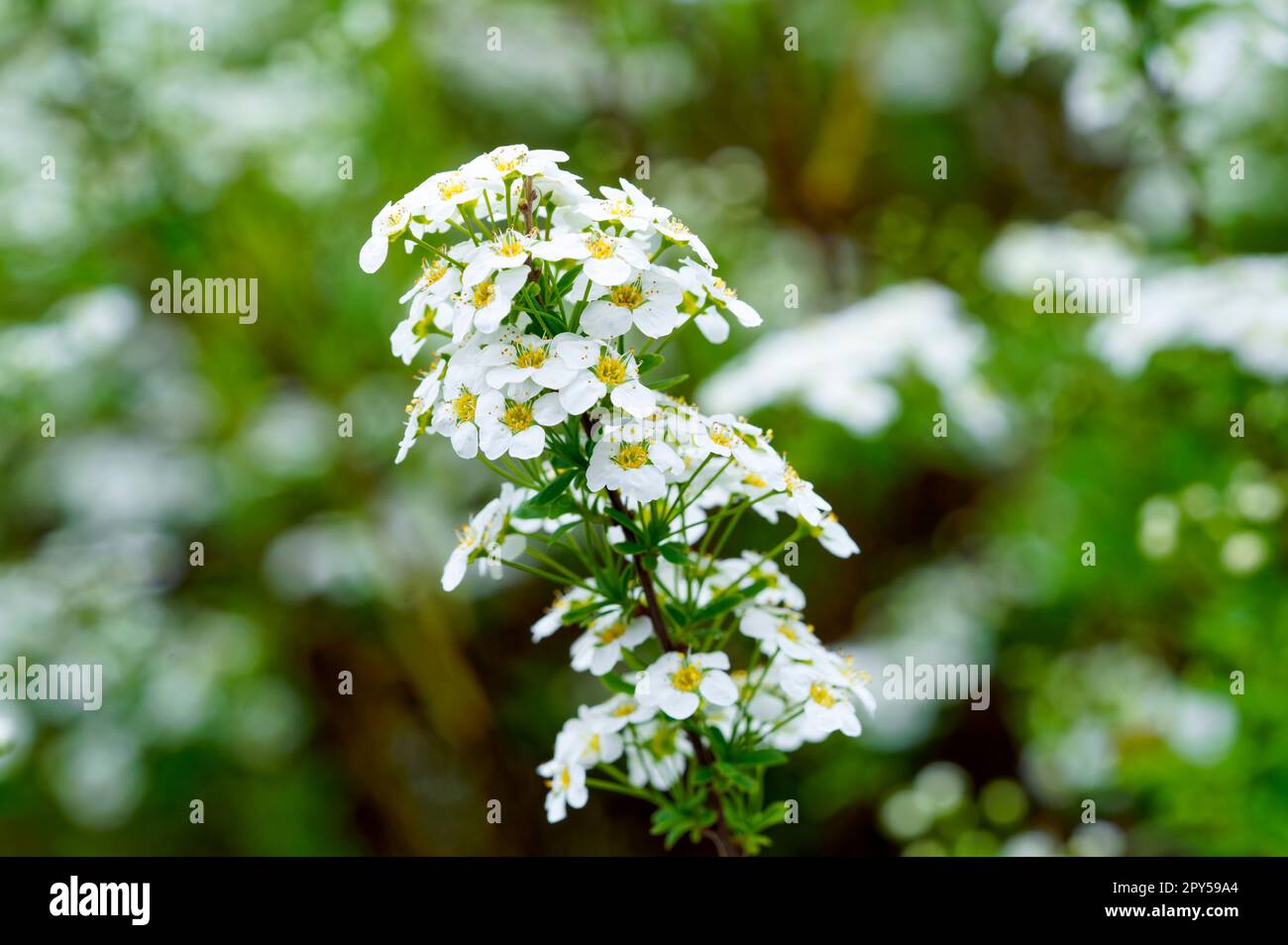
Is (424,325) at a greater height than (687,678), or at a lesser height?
greater

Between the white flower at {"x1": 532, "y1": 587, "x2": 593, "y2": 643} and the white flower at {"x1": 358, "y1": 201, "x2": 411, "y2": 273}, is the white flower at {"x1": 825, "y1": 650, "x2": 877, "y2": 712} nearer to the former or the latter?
the white flower at {"x1": 532, "y1": 587, "x2": 593, "y2": 643}

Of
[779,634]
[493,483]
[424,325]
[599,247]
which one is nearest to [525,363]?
[599,247]

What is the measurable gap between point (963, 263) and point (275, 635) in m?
1.89

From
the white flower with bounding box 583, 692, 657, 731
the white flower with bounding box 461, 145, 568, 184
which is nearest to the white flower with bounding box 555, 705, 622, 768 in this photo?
the white flower with bounding box 583, 692, 657, 731

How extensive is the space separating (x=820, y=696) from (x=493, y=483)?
163 cm

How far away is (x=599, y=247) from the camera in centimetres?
79

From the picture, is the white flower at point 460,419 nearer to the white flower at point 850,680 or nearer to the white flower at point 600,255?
the white flower at point 600,255

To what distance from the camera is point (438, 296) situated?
81 centimetres

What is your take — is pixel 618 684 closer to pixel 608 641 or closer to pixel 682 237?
pixel 608 641

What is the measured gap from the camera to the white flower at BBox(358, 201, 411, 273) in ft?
2.81

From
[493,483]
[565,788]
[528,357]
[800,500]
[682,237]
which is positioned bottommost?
[565,788]

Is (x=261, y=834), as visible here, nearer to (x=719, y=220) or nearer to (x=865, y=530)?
(x=865, y=530)

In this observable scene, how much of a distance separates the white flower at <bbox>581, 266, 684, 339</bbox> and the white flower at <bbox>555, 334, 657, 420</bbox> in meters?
0.02
